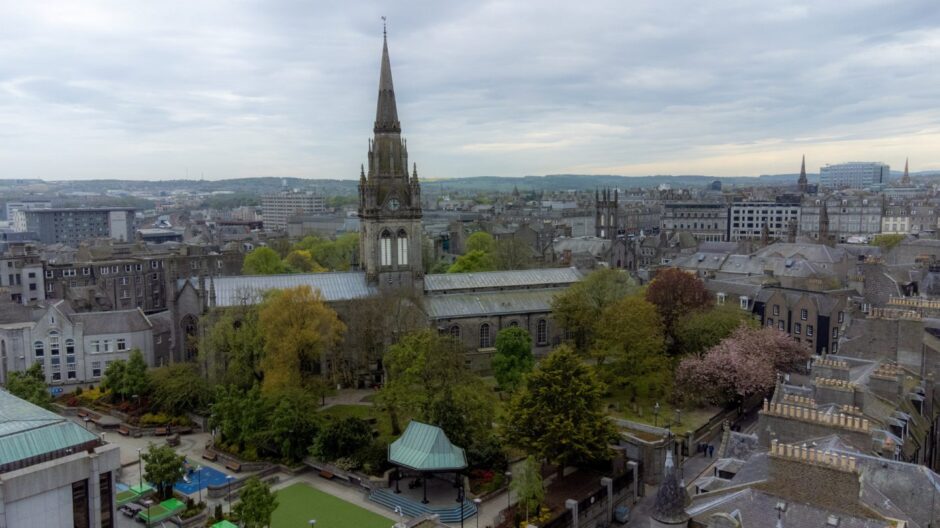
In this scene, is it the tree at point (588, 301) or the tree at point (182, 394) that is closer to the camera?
the tree at point (182, 394)

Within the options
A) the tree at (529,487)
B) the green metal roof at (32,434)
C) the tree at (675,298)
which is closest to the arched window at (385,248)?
the tree at (675,298)

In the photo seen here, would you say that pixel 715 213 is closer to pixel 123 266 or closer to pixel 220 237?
pixel 220 237

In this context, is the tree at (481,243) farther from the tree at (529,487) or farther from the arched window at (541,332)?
the tree at (529,487)

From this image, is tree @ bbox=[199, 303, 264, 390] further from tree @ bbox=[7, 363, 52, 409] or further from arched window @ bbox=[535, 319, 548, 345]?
arched window @ bbox=[535, 319, 548, 345]

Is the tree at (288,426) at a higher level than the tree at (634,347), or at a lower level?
lower

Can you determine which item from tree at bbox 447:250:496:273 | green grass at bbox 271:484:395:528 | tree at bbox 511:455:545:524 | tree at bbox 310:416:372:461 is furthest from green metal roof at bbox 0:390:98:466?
tree at bbox 447:250:496:273
